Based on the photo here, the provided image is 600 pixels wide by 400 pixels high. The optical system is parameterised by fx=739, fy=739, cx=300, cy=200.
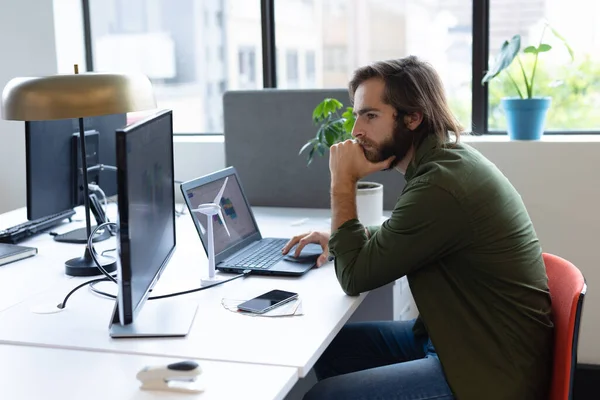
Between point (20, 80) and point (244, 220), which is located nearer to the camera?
point (20, 80)

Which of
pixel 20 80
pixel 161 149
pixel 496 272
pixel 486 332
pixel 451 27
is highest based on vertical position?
pixel 451 27

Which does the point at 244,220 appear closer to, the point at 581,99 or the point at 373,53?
the point at 373,53

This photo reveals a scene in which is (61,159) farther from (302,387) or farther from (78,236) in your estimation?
(302,387)

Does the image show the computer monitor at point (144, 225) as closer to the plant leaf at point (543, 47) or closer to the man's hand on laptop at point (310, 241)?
the man's hand on laptop at point (310, 241)

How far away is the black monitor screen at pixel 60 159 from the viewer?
6.79ft

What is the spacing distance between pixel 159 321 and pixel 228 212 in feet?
1.94

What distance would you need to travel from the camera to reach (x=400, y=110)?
5.86 feet

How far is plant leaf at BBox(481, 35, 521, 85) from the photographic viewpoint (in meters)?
2.57

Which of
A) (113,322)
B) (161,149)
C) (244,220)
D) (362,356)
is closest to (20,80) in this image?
(161,149)

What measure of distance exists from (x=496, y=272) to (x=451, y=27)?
5.09 ft

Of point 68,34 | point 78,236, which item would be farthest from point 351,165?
point 68,34

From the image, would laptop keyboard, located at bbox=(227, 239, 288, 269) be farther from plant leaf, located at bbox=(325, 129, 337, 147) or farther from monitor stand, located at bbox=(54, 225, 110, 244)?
monitor stand, located at bbox=(54, 225, 110, 244)

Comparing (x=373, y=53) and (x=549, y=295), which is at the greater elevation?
(x=373, y=53)

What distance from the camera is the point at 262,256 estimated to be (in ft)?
6.67
